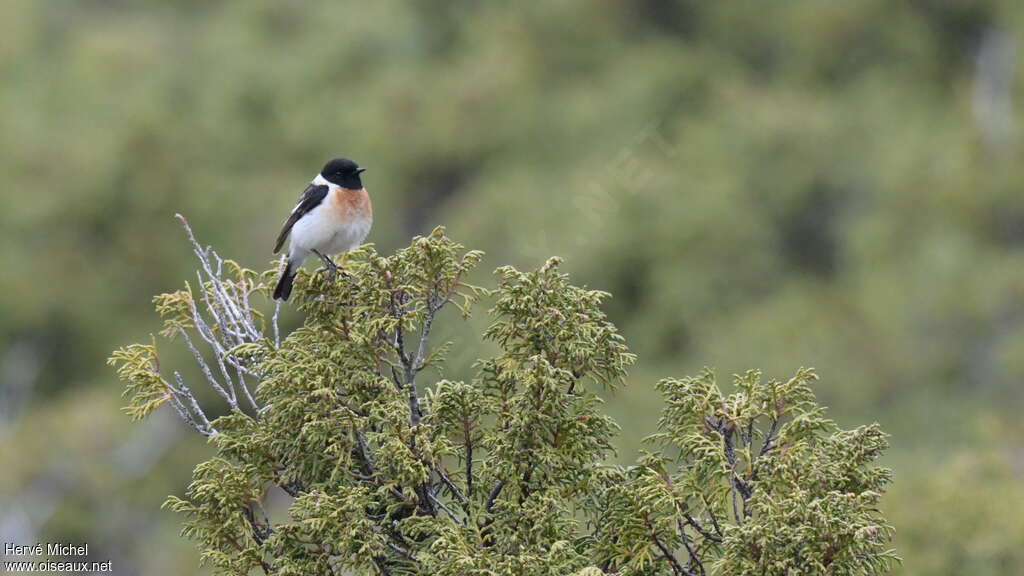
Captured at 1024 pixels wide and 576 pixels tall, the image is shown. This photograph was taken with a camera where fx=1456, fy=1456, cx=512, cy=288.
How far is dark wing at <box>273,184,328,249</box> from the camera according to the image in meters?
8.18

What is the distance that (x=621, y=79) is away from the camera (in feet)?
146

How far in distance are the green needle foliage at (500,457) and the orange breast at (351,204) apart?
5.82ft

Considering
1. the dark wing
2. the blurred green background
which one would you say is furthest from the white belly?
the blurred green background

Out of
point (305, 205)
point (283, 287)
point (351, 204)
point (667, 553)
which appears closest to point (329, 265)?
point (283, 287)

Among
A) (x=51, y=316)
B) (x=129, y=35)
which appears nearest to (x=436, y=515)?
(x=51, y=316)

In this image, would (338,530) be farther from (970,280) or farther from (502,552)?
(970,280)

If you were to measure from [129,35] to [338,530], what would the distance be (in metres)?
48.6

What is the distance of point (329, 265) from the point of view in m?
6.99

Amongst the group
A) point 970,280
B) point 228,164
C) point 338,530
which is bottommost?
point 338,530

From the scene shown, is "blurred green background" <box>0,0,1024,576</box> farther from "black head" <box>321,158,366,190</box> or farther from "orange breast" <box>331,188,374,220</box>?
"orange breast" <box>331,188,374,220</box>

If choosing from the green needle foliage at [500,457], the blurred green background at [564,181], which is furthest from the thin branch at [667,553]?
the blurred green background at [564,181]

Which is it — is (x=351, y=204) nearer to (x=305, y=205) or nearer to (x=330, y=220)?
(x=330, y=220)

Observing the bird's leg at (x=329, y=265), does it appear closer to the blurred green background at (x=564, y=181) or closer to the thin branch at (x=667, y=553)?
the thin branch at (x=667, y=553)

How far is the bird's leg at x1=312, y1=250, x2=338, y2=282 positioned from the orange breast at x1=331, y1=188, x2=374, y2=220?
26cm
